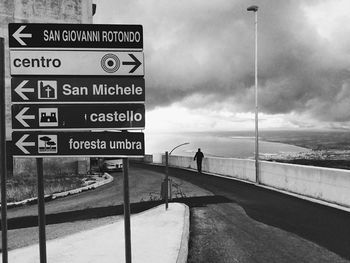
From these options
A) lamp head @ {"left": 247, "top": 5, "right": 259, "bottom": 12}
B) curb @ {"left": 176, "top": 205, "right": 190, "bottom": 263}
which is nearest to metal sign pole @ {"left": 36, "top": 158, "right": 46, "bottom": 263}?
curb @ {"left": 176, "top": 205, "right": 190, "bottom": 263}

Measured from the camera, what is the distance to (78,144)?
4441 millimetres

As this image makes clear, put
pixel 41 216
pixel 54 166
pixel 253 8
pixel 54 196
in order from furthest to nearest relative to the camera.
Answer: pixel 54 166 < pixel 253 8 < pixel 54 196 < pixel 41 216

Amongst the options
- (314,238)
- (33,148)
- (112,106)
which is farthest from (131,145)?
(314,238)

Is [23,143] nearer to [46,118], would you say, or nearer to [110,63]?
[46,118]

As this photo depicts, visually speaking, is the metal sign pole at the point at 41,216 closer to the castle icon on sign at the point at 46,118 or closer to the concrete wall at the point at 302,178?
the castle icon on sign at the point at 46,118

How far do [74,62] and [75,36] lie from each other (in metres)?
0.30

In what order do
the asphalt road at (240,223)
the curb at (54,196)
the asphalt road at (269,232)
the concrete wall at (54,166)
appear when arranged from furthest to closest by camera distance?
the concrete wall at (54,166) → the curb at (54,196) → the asphalt road at (240,223) → the asphalt road at (269,232)

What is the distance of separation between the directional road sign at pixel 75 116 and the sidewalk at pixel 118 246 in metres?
2.71

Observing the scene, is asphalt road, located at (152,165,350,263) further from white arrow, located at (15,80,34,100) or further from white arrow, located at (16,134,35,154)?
white arrow, located at (15,80,34,100)

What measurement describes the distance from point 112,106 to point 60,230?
6.14 m

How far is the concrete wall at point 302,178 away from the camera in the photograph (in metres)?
12.2

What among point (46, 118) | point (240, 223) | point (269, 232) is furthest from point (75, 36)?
point (240, 223)

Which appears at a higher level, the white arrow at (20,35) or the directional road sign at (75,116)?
Answer: the white arrow at (20,35)

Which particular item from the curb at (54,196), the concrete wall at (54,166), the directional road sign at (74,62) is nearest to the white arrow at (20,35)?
the directional road sign at (74,62)
